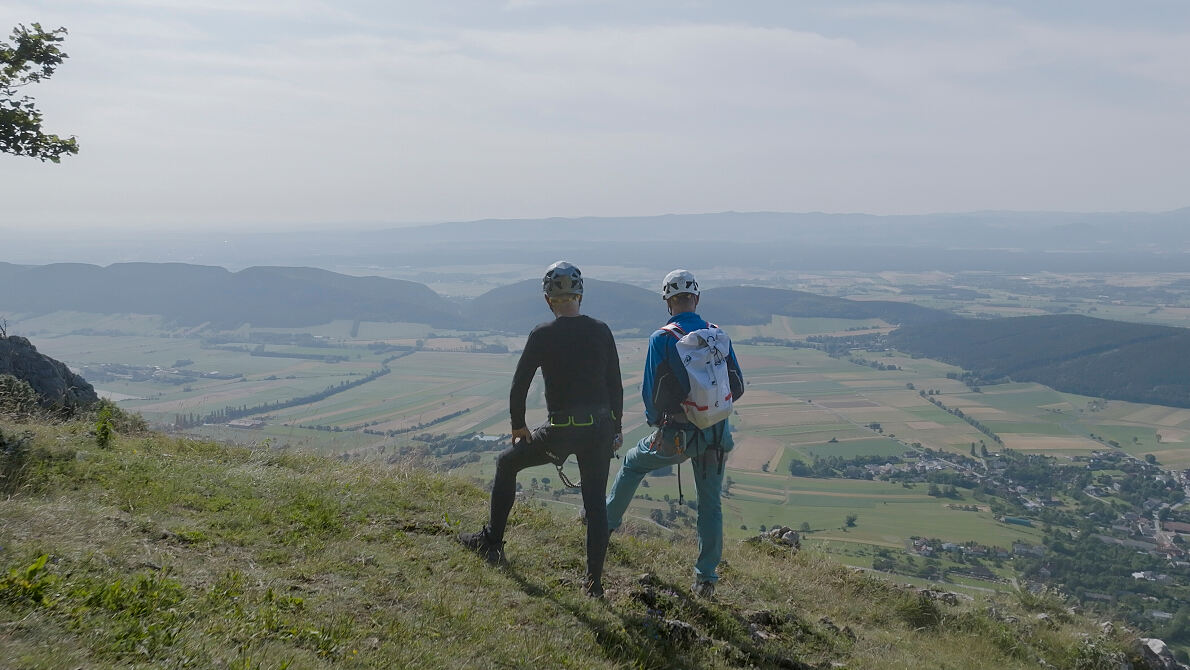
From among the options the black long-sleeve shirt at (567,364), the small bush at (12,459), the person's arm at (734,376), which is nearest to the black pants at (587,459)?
the black long-sleeve shirt at (567,364)

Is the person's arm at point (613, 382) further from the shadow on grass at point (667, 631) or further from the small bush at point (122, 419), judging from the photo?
the small bush at point (122, 419)

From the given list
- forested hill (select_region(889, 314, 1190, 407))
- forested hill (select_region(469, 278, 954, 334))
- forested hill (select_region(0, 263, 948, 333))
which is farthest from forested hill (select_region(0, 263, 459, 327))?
forested hill (select_region(889, 314, 1190, 407))

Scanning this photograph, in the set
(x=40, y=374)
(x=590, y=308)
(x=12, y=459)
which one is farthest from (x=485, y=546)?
(x=590, y=308)

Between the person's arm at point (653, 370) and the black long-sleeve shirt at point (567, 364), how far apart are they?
0.56 meters

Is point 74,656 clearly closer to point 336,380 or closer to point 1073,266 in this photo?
point 336,380

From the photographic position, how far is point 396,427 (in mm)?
39375

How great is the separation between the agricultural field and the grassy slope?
10.9m

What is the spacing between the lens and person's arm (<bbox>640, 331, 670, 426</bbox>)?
580cm

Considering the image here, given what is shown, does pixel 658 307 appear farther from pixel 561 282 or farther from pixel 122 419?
pixel 561 282

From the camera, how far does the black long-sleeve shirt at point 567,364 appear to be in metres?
5.33

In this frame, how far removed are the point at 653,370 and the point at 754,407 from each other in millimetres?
51778

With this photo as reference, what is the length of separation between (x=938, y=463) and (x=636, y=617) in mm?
42025

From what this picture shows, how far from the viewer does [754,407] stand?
55875mm

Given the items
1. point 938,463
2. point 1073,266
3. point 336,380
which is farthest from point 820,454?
point 1073,266
